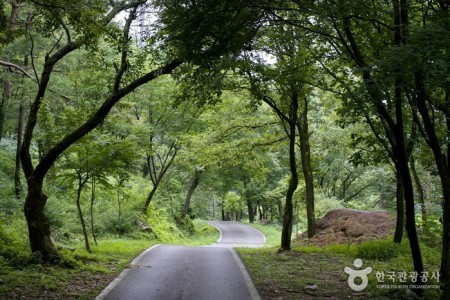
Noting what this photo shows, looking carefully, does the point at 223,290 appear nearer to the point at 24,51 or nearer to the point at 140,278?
the point at 140,278

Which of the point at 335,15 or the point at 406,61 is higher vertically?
the point at 335,15

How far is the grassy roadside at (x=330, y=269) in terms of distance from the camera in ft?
24.6

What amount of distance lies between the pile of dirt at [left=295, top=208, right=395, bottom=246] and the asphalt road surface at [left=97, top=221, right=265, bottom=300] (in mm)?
5020

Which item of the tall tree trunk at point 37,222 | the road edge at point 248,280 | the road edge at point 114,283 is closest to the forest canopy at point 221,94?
the tall tree trunk at point 37,222

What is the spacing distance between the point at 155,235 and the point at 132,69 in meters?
13.7

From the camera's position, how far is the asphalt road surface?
295 inches

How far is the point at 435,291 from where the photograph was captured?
718 centimetres

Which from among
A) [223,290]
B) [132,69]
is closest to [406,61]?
[223,290]

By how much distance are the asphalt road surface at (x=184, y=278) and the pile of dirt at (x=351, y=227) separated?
5.02 m

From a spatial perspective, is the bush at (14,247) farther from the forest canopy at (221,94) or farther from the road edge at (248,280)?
the road edge at (248,280)

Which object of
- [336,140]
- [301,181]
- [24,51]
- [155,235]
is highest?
[24,51]
